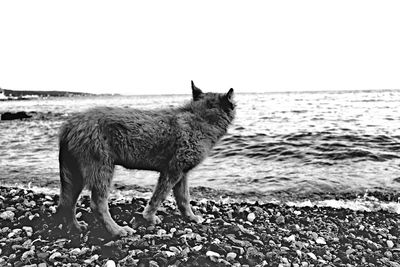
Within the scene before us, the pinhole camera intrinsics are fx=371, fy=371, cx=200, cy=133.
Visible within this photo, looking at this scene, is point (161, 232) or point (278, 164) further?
point (278, 164)

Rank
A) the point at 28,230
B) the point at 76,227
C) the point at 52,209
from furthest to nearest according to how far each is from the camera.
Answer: the point at 52,209 → the point at 28,230 → the point at 76,227

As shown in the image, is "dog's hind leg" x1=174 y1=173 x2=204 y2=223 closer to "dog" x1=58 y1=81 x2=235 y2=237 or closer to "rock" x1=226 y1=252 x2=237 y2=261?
"dog" x1=58 y1=81 x2=235 y2=237

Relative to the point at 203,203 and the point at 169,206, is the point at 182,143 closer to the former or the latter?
the point at 169,206

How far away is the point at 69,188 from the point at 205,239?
211 cm

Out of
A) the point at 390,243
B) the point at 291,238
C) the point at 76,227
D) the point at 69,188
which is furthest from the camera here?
the point at 390,243

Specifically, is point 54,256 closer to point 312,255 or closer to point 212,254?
point 212,254

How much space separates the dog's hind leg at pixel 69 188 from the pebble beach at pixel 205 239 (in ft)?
0.63

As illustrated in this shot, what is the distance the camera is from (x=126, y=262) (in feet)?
15.3

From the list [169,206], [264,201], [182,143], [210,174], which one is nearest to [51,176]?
[210,174]

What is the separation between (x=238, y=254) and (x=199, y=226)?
3.57ft

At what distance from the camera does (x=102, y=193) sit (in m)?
5.16

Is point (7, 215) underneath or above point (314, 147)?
above

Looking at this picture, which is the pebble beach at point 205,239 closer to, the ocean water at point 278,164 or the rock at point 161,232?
the rock at point 161,232

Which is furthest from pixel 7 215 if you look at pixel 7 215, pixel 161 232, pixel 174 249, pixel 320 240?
pixel 320 240
